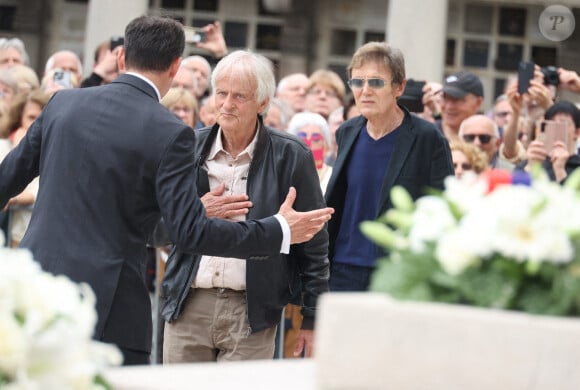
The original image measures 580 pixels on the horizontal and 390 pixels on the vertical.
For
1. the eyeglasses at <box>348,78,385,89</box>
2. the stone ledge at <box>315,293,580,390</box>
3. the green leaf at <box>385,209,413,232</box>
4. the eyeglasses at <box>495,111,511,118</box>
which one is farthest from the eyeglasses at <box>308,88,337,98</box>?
the stone ledge at <box>315,293,580,390</box>

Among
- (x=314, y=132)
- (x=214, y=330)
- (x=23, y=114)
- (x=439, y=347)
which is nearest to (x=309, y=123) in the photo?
(x=314, y=132)

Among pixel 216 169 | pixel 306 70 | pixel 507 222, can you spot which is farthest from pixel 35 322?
pixel 306 70

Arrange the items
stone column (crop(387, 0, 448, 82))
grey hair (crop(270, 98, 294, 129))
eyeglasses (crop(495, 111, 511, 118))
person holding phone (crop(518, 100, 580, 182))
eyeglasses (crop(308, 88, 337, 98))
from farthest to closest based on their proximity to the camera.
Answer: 1. stone column (crop(387, 0, 448, 82))
2. eyeglasses (crop(495, 111, 511, 118))
3. eyeglasses (crop(308, 88, 337, 98))
4. grey hair (crop(270, 98, 294, 129))
5. person holding phone (crop(518, 100, 580, 182))

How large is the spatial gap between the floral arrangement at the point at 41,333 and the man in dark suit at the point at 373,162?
3656mm

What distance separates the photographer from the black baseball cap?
31.7ft

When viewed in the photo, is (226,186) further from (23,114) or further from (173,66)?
(23,114)

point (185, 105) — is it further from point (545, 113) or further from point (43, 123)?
point (43, 123)

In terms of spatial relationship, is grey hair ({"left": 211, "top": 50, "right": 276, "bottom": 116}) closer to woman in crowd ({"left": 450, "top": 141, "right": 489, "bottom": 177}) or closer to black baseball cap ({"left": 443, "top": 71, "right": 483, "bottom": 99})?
woman in crowd ({"left": 450, "top": 141, "right": 489, "bottom": 177})

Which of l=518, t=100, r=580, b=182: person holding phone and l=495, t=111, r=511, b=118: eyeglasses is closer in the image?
l=518, t=100, r=580, b=182: person holding phone

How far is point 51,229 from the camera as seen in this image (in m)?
4.84

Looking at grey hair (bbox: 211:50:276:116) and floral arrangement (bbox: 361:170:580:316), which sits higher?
grey hair (bbox: 211:50:276:116)

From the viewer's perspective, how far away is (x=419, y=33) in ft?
55.7

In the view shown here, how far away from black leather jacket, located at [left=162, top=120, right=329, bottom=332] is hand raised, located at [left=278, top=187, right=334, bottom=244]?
399 millimetres

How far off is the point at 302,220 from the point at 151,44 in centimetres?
97
